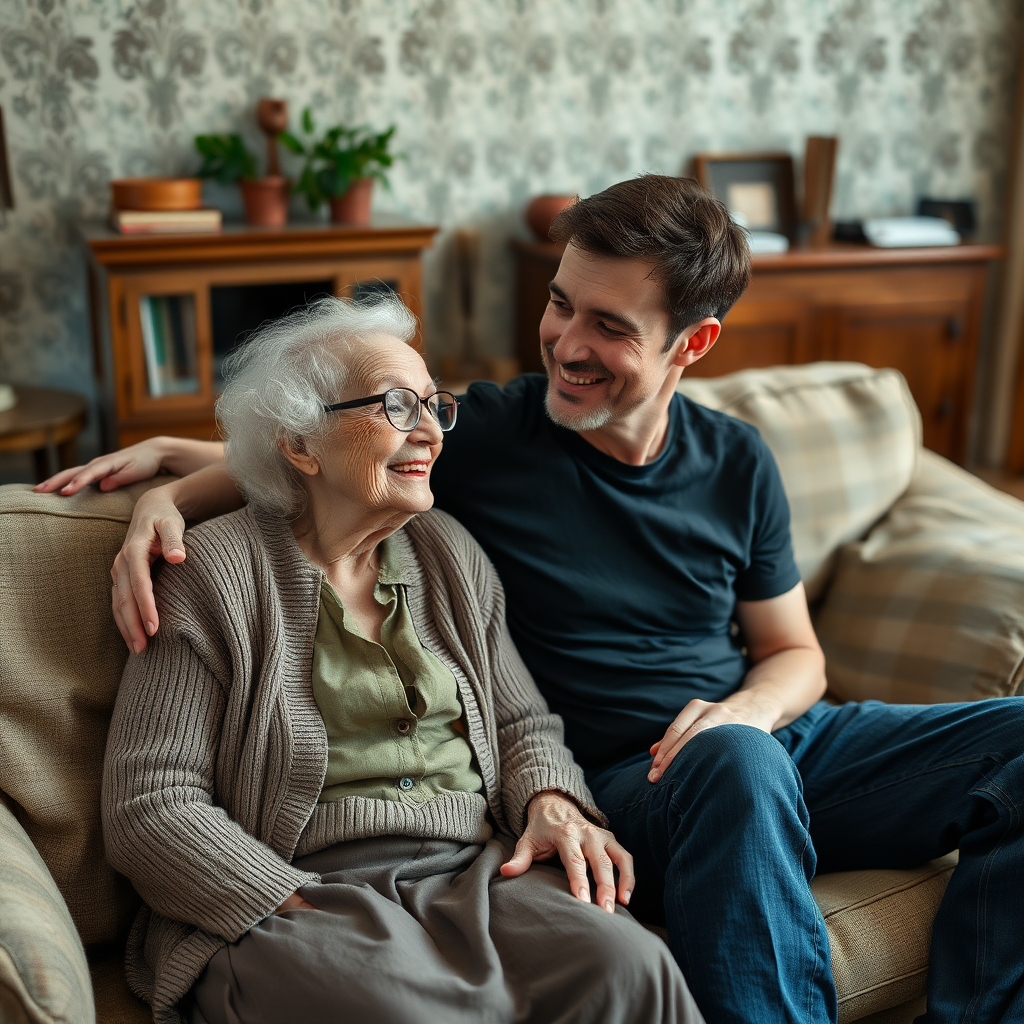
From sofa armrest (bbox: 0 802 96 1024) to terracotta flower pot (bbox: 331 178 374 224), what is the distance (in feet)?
7.66

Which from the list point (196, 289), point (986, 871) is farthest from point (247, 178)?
point (986, 871)

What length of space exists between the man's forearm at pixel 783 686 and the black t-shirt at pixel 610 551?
0.20ft

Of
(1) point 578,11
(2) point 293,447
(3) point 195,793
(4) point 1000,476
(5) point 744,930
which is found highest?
(1) point 578,11

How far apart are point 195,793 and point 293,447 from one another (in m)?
0.44

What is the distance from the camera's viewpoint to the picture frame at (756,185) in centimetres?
367

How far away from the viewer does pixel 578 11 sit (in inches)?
136

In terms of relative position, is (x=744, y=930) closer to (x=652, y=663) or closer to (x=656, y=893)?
(x=656, y=893)

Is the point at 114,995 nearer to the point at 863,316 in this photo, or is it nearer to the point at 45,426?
the point at 45,426

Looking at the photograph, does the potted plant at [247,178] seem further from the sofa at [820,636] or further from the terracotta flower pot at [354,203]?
the sofa at [820,636]

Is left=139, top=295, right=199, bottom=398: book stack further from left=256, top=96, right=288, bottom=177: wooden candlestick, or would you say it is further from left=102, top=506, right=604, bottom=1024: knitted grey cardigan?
left=102, top=506, right=604, bottom=1024: knitted grey cardigan

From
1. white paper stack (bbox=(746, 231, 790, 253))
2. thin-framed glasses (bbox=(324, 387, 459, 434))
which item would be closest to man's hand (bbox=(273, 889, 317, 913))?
thin-framed glasses (bbox=(324, 387, 459, 434))

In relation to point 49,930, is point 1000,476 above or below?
below

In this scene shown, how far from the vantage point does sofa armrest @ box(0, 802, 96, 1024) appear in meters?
0.96

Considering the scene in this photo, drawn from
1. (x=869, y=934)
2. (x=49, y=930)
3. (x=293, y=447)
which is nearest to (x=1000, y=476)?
(x=869, y=934)
